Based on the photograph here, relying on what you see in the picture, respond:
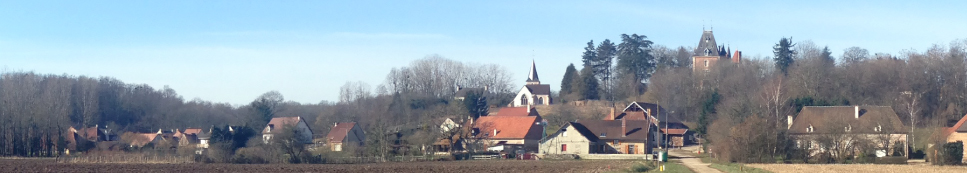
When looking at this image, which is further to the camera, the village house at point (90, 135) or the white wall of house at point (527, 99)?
the white wall of house at point (527, 99)

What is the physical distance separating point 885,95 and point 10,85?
7528cm

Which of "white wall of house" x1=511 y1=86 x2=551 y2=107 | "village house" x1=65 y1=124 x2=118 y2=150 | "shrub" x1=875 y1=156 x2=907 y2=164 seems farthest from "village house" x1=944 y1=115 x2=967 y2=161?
"village house" x1=65 y1=124 x2=118 y2=150

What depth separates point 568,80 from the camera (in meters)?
97.2

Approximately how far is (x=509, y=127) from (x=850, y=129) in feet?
80.2

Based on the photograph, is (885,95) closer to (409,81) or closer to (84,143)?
(409,81)

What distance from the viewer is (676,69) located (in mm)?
91250

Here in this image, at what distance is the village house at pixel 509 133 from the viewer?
202ft

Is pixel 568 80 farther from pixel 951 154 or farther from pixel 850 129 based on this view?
pixel 951 154

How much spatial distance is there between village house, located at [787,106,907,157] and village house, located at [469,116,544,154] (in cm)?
1754

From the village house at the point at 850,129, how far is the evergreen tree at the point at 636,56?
4023cm

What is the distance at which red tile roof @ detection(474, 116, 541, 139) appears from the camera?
206ft

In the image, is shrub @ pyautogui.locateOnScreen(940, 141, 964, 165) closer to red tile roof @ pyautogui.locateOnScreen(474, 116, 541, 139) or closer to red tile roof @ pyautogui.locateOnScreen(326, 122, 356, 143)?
red tile roof @ pyautogui.locateOnScreen(474, 116, 541, 139)

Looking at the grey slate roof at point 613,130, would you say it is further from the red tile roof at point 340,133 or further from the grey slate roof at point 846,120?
the red tile roof at point 340,133

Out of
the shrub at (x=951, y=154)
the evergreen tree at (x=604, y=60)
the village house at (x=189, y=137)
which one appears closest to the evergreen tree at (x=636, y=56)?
the evergreen tree at (x=604, y=60)
